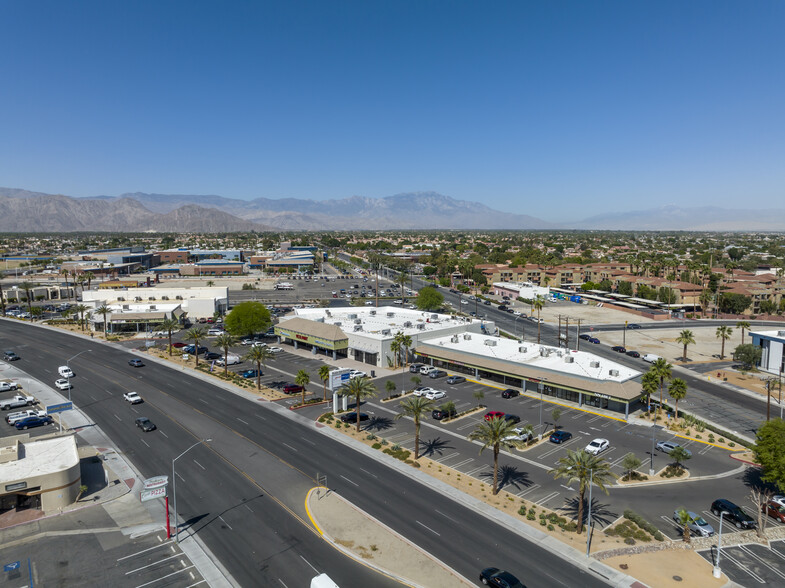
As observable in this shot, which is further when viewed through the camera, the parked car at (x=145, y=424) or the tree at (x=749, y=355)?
the tree at (x=749, y=355)

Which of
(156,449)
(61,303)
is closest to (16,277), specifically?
(61,303)

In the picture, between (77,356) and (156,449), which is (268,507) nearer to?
(156,449)

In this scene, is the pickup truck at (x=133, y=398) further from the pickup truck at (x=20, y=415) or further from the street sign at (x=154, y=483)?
the street sign at (x=154, y=483)

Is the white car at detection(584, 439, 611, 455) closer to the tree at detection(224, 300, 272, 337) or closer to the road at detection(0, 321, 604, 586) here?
the road at detection(0, 321, 604, 586)

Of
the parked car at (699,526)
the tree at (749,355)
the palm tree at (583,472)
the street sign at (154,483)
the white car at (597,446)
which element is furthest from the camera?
the tree at (749,355)

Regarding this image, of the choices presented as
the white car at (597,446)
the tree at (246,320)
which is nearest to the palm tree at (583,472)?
the white car at (597,446)

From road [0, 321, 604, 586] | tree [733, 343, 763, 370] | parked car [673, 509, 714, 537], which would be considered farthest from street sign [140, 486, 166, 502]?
tree [733, 343, 763, 370]
